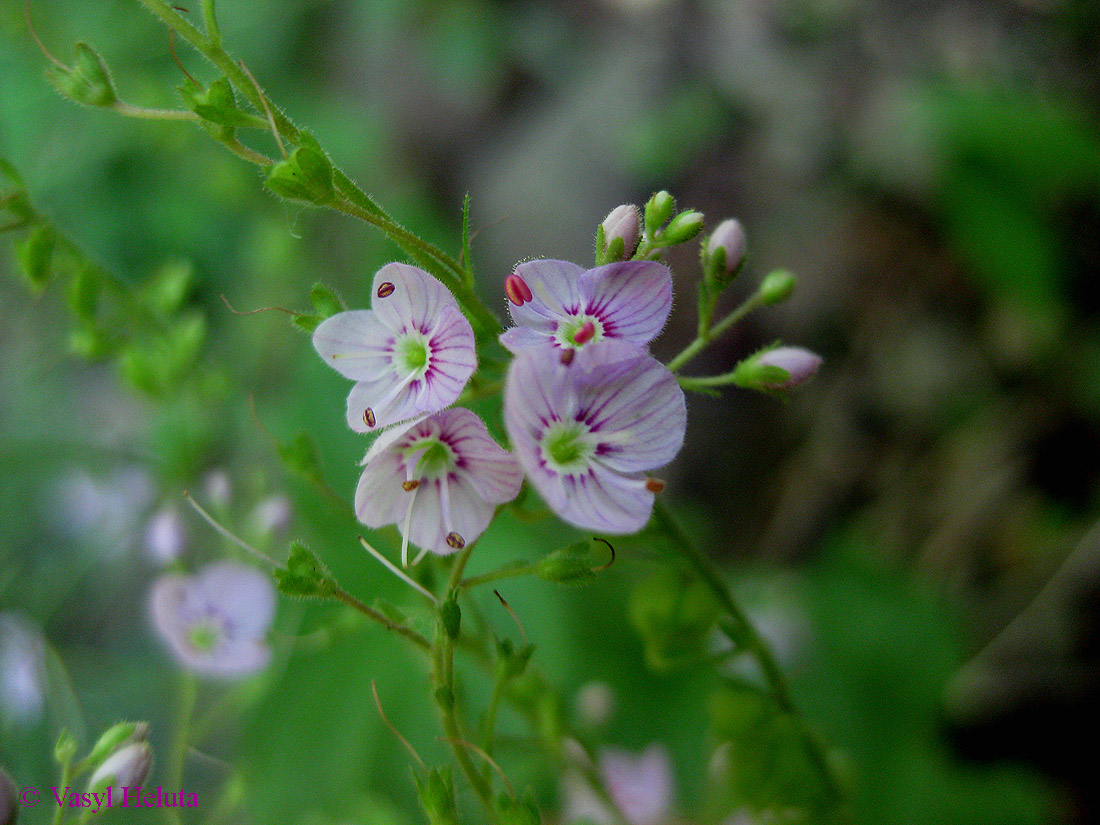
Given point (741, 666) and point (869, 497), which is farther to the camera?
point (869, 497)

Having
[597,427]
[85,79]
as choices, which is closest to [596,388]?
[597,427]

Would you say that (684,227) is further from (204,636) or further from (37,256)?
(204,636)

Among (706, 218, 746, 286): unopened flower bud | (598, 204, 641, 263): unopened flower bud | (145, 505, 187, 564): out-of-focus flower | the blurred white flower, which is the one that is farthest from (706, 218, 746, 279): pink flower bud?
the blurred white flower

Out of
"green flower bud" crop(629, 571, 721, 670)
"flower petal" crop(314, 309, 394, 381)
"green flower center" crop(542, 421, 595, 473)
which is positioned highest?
"green flower center" crop(542, 421, 595, 473)

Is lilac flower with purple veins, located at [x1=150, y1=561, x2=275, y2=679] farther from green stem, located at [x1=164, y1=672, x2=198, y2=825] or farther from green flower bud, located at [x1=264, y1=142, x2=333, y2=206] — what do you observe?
green flower bud, located at [x1=264, y1=142, x2=333, y2=206]

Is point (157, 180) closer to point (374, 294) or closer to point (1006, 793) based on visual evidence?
point (374, 294)

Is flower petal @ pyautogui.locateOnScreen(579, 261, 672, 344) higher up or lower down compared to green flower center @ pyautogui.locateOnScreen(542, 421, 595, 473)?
higher up

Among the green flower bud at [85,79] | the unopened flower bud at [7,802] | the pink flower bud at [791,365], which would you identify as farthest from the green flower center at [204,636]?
the pink flower bud at [791,365]

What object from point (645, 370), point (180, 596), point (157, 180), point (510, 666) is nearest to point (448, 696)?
point (510, 666)
